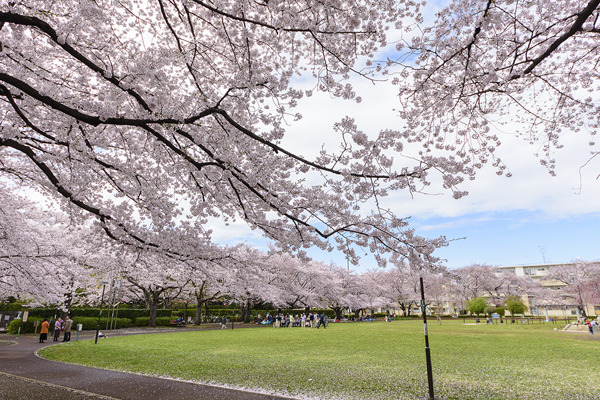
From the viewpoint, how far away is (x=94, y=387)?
7.12m

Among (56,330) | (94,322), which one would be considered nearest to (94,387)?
(56,330)

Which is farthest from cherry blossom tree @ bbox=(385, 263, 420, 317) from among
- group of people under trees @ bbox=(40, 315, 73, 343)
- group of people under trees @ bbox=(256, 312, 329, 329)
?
group of people under trees @ bbox=(40, 315, 73, 343)

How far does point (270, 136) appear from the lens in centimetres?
612

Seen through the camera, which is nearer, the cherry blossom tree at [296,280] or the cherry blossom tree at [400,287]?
the cherry blossom tree at [296,280]

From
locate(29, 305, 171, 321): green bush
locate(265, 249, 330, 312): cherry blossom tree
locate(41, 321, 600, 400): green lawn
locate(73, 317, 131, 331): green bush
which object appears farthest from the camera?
locate(265, 249, 330, 312): cherry blossom tree

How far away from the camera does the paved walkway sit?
639 cm

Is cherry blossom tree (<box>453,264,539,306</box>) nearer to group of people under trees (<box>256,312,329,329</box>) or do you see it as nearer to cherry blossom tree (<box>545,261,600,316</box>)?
cherry blossom tree (<box>545,261,600,316</box>)

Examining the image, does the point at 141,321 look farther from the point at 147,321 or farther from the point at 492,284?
the point at 492,284

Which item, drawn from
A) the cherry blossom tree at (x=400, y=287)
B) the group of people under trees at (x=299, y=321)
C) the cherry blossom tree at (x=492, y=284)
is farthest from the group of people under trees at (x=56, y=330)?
the cherry blossom tree at (x=492, y=284)

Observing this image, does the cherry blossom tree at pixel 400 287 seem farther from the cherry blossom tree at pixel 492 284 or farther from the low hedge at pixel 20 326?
the low hedge at pixel 20 326

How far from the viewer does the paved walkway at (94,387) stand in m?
6.39

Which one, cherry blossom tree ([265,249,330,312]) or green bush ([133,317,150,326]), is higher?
cherry blossom tree ([265,249,330,312])

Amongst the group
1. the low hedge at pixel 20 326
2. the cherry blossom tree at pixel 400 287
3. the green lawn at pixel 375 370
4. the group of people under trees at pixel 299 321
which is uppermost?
the cherry blossom tree at pixel 400 287

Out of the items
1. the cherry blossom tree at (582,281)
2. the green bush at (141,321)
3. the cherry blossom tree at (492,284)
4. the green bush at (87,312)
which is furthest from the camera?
the cherry blossom tree at (492,284)
